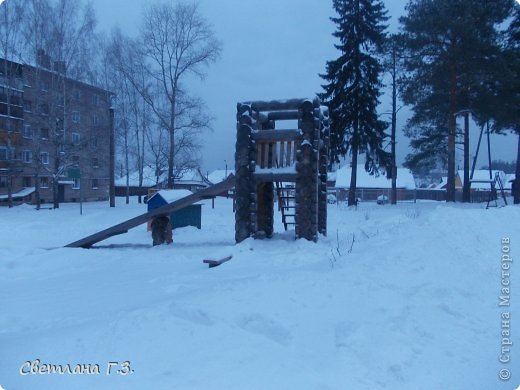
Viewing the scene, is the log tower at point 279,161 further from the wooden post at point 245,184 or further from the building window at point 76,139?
the building window at point 76,139

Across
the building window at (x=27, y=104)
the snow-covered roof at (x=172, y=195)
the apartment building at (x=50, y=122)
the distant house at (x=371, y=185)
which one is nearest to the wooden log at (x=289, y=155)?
the snow-covered roof at (x=172, y=195)

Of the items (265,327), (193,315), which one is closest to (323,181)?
(265,327)

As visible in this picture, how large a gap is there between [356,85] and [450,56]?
6504mm

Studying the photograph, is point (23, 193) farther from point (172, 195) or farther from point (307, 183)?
point (307, 183)

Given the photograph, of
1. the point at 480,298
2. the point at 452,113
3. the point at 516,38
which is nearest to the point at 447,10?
the point at 516,38

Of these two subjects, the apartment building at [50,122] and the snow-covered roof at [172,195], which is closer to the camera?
the snow-covered roof at [172,195]

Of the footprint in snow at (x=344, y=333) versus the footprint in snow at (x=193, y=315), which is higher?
the footprint in snow at (x=193, y=315)

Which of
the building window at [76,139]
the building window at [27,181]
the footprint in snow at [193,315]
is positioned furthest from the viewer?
the building window at [27,181]

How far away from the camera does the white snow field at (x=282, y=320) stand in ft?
12.5

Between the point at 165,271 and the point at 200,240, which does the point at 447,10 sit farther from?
the point at 165,271

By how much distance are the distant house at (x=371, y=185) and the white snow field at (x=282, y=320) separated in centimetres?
4605

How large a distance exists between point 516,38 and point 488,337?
78.0ft

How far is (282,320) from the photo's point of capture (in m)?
4.66

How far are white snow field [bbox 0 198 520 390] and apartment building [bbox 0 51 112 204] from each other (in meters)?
16.7
